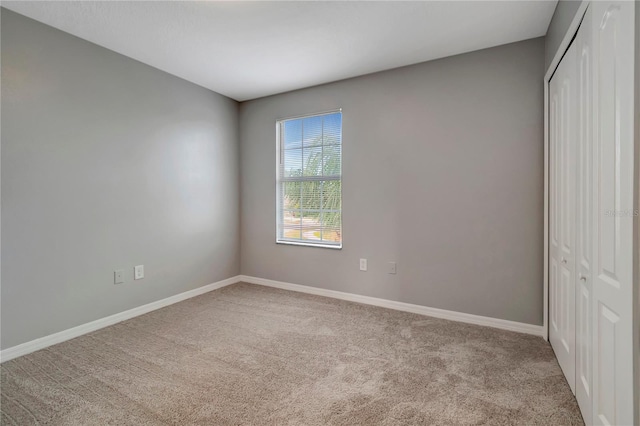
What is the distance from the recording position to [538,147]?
2650mm

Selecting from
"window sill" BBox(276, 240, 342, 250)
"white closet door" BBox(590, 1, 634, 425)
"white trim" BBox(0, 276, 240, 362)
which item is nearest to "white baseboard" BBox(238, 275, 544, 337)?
"window sill" BBox(276, 240, 342, 250)

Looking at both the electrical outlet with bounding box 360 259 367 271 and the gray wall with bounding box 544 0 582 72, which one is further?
the electrical outlet with bounding box 360 259 367 271

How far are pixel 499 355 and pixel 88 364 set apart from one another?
Result: 9.81ft

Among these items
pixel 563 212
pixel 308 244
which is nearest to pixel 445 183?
pixel 563 212

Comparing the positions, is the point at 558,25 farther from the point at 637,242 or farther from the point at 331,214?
the point at 331,214

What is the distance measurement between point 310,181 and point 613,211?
303 centimetres

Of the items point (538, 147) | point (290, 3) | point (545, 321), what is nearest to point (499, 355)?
point (545, 321)

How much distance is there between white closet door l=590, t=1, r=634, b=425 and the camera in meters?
1.11

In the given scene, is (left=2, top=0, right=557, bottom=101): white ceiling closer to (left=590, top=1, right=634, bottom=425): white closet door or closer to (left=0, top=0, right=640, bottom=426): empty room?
(left=0, top=0, right=640, bottom=426): empty room

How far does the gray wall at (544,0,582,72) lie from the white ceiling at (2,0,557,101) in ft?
0.28

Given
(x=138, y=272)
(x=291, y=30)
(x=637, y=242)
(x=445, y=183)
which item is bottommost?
(x=138, y=272)

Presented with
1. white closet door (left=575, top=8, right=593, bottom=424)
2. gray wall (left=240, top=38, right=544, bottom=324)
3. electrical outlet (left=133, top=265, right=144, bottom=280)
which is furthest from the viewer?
electrical outlet (left=133, top=265, right=144, bottom=280)

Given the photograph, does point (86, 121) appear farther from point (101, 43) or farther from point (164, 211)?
point (164, 211)

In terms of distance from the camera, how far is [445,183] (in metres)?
3.05
